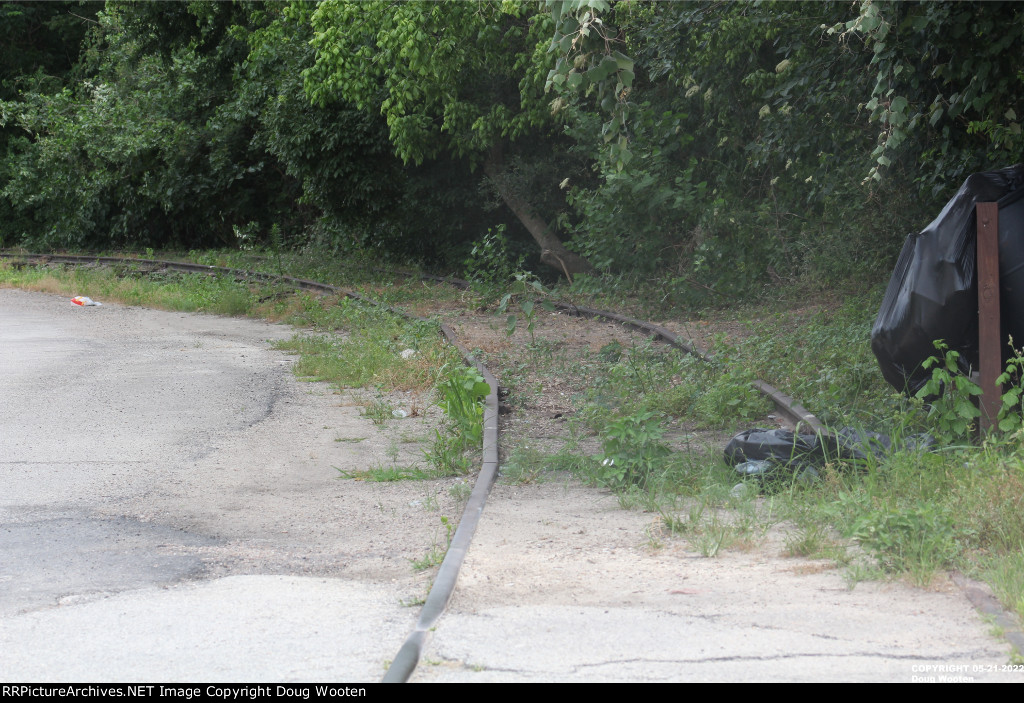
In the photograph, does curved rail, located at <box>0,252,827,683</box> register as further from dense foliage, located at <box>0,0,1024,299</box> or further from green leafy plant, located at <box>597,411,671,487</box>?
dense foliage, located at <box>0,0,1024,299</box>

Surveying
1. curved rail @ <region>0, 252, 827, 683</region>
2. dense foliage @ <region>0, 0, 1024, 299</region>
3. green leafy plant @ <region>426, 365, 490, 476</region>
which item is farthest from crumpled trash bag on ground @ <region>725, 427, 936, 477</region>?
dense foliage @ <region>0, 0, 1024, 299</region>

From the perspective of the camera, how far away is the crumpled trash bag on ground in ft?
19.0

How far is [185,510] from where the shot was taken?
5820 mm

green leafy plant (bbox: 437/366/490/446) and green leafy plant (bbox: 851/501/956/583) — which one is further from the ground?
green leafy plant (bbox: 851/501/956/583)

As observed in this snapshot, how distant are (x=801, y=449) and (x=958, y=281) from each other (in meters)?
1.34

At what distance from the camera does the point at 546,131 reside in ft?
71.3

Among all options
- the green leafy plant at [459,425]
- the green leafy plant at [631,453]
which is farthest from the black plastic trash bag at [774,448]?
the green leafy plant at [459,425]

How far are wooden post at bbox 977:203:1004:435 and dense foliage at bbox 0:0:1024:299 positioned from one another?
1294 mm

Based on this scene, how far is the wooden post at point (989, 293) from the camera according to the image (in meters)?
5.57

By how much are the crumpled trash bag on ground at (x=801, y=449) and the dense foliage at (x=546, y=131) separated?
205 cm

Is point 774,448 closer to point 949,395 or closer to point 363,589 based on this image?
point 949,395

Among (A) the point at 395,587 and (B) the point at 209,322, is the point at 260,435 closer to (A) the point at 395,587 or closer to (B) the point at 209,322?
(A) the point at 395,587
